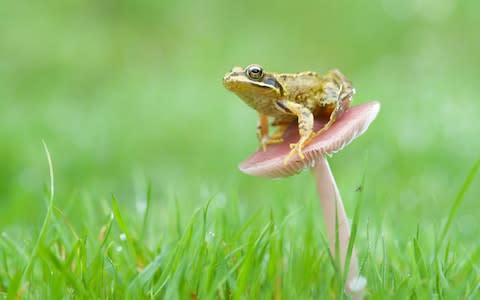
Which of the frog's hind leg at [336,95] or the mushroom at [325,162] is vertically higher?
the frog's hind leg at [336,95]

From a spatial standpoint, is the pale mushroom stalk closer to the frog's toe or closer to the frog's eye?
the frog's toe

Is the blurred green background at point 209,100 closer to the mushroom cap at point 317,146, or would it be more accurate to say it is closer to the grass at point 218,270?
the grass at point 218,270

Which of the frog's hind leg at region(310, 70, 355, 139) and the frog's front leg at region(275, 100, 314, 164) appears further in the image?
the frog's hind leg at region(310, 70, 355, 139)

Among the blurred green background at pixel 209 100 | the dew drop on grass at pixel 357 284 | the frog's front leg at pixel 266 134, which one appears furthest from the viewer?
the blurred green background at pixel 209 100

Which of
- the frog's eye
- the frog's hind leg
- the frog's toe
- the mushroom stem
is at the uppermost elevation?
the frog's eye

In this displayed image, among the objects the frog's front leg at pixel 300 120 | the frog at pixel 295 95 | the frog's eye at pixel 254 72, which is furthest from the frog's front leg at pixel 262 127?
the frog's eye at pixel 254 72

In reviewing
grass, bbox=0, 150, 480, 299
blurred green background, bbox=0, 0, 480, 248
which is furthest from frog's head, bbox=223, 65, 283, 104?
blurred green background, bbox=0, 0, 480, 248

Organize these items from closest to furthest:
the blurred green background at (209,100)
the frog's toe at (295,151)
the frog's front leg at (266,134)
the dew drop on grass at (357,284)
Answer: the frog's toe at (295,151) → the dew drop on grass at (357,284) → the frog's front leg at (266,134) → the blurred green background at (209,100)

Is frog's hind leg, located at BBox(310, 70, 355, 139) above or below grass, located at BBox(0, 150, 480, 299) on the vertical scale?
above

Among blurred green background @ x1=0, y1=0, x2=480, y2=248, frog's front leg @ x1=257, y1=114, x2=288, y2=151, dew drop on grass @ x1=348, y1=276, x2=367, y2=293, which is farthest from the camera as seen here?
blurred green background @ x1=0, y1=0, x2=480, y2=248
